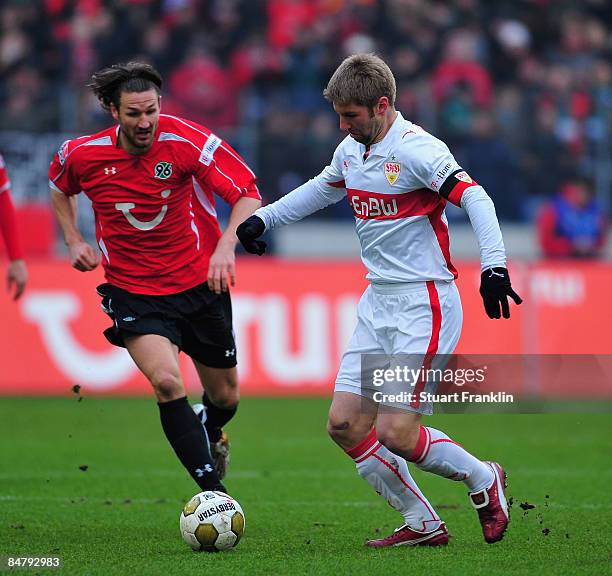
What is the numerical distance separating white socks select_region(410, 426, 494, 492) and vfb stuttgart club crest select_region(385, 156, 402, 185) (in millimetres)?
1199

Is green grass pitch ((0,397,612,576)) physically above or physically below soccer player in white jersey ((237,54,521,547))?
below

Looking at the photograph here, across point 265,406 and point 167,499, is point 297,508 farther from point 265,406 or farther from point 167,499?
point 265,406

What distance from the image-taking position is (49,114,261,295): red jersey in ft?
21.6

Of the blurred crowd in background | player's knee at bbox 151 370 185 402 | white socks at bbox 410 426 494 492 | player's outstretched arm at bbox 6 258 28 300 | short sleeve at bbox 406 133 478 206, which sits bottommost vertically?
white socks at bbox 410 426 494 492

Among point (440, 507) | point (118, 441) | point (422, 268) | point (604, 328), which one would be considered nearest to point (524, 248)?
point (604, 328)

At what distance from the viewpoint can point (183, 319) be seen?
6746 millimetres

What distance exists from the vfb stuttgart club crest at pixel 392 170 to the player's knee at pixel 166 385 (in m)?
1.48

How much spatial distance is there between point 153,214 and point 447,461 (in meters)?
2.11

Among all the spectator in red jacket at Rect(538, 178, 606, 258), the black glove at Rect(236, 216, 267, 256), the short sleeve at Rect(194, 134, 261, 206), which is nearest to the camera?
the black glove at Rect(236, 216, 267, 256)

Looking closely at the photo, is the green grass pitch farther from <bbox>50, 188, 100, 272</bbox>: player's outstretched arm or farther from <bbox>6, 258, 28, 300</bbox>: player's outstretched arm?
<bbox>50, 188, 100, 272</bbox>: player's outstretched arm

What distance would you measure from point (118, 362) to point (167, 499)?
5.38m

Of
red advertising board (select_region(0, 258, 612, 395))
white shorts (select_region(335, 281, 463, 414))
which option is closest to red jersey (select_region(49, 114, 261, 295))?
white shorts (select_region(335, 281, 463, 414))

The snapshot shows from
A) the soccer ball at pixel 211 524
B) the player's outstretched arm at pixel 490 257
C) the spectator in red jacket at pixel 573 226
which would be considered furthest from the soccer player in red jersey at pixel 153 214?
the spectator in red jacket at pixel 573 226

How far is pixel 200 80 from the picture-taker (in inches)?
623
